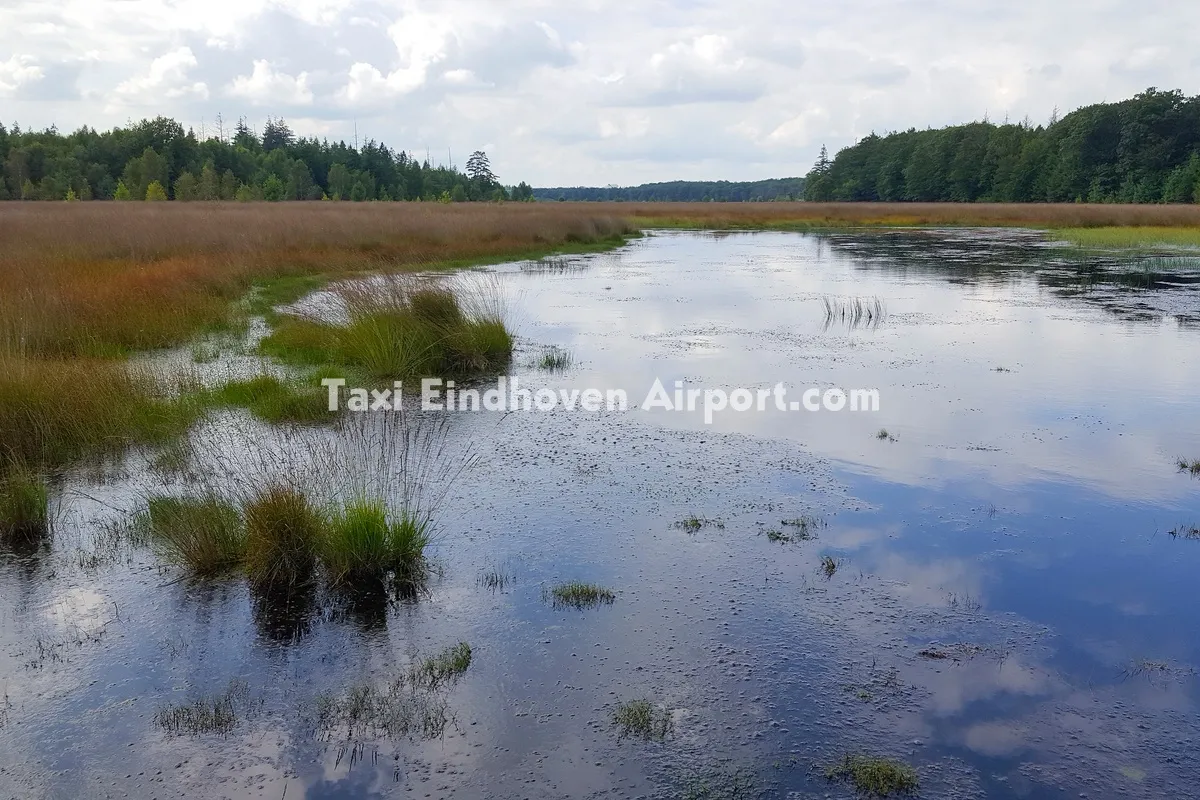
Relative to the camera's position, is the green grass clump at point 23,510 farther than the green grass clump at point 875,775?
Yes

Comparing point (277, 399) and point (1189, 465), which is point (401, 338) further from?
point (1189, 465)

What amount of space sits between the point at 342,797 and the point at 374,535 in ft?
6.47

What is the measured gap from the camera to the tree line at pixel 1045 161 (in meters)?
62.3

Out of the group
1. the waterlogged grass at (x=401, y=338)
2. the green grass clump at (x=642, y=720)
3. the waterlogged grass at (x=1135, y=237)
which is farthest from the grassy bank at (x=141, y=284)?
the waterlogged grass at (x=1135, y=237)

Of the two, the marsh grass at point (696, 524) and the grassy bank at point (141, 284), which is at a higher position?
the grassy bank at point (141, 284)

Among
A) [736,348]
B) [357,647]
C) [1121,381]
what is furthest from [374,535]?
[1121,381]

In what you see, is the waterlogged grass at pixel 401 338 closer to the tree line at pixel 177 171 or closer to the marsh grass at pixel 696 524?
the marsh grass at pixel 696 524

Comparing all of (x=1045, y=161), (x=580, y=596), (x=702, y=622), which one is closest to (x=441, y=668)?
(x=580, y=596)

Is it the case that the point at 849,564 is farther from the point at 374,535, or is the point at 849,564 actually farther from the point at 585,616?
the point at 374,535

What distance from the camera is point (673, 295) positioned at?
1875 cm

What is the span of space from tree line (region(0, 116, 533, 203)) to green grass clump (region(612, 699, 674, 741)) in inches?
1787

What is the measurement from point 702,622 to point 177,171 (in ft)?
205

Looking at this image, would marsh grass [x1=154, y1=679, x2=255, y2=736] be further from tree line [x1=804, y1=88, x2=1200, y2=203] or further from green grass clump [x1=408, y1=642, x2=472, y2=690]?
tree line [x1=804, y1=88, x2=1200, y2=203]

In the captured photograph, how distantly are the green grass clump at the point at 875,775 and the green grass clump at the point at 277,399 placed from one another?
6227 mm
